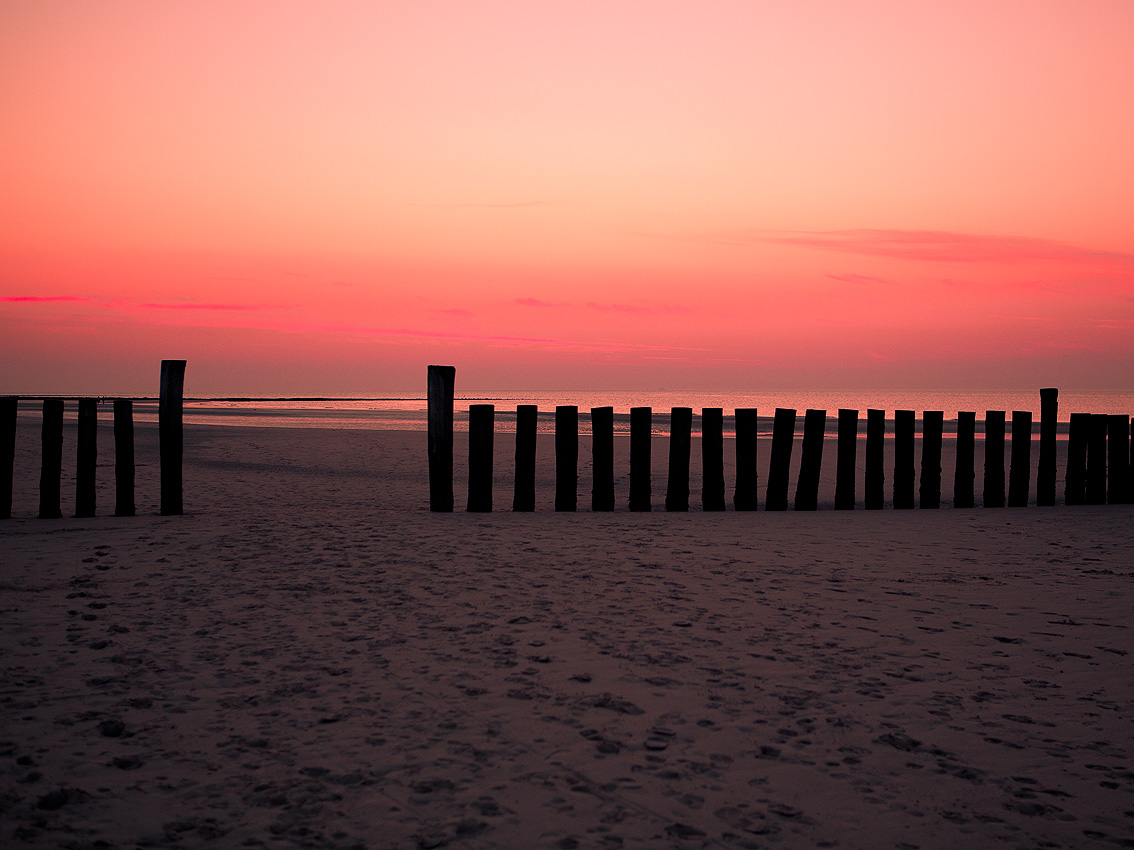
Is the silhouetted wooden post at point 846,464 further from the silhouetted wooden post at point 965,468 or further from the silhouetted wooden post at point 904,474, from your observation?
the silhouetted wooden post at point 965,468

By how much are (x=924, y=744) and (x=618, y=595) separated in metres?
2.13

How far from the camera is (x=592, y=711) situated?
3020 millimetres

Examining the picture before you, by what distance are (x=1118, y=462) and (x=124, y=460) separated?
10646 millimetres

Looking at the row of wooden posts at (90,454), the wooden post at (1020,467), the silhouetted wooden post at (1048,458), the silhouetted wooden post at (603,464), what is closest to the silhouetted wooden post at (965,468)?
the wooden post at (1020,467)

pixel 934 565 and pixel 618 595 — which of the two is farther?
pixel 934 565

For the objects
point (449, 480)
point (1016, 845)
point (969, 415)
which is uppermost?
point (969, 415)

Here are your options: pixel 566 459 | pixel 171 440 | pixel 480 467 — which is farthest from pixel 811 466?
pixel 171 440

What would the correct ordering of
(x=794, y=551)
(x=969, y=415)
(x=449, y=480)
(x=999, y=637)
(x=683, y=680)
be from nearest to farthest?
(x=683, y=680), (x=999, y=637), (x=794, y=551), (x=449, y=480), (x=969, y=415)

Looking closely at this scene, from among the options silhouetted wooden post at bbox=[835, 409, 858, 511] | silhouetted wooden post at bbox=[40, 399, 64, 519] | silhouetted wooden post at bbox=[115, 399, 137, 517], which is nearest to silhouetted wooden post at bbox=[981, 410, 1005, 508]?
silhouetted wooden post at bbox=[835, 409, 858, 511]

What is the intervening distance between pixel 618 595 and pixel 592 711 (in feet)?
5.43

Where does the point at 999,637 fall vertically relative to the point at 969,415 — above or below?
below

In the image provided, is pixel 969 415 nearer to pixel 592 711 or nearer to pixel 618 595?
pixel 618 595

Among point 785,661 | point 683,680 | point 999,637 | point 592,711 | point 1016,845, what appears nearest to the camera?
point 1016,845

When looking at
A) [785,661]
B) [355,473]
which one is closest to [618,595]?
[785,661]
